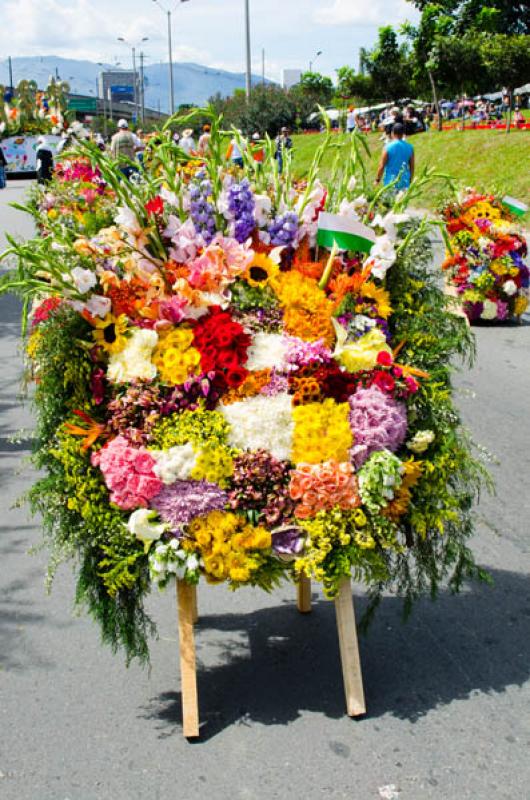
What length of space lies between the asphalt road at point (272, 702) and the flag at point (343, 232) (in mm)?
737

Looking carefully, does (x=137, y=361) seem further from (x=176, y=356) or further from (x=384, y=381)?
(x=384, y=381)

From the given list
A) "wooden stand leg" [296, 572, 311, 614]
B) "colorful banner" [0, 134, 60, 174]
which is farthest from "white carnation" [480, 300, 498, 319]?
"colorful banner" [0, 134, 60, 174]

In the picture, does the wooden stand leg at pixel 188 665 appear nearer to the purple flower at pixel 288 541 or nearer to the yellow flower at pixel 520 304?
the purple flower at pixel 288 541

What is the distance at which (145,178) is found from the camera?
3621mm

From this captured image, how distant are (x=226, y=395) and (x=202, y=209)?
28.6 inches

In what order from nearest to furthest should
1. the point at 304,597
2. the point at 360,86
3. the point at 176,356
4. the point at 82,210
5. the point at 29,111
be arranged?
the point at 176,356, the point at 82,210, the point at 304,597, the point at 29,111, the point at 360,86

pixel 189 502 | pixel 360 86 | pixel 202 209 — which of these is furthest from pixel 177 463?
pixel 360 86

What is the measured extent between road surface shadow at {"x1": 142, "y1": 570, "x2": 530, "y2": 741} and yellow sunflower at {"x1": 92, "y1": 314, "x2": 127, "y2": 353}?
139 cm

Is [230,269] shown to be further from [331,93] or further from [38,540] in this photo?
[331,93]

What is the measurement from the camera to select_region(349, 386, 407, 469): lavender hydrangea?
132 inches

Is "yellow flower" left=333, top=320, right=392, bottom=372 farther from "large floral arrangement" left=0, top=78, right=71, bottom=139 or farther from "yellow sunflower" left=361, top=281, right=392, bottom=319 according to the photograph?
"large floral arrangement" left=0, top=78, right=71, bottom=139

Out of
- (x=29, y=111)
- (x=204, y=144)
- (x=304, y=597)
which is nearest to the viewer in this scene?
(x=204, y=144)

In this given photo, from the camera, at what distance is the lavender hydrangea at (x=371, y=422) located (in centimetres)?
335

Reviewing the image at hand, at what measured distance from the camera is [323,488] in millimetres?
3264
